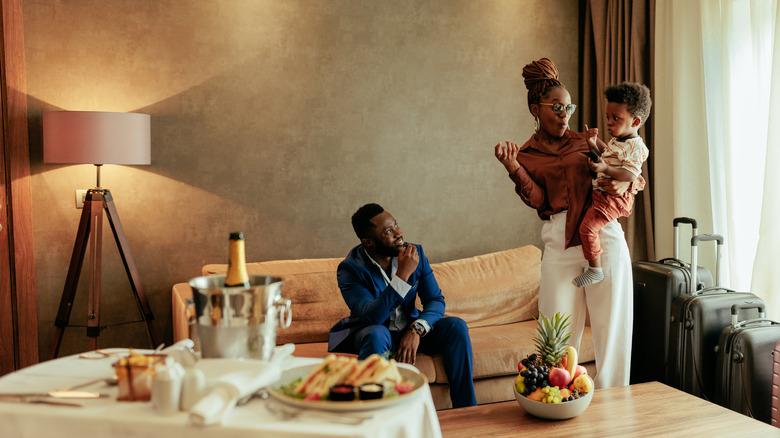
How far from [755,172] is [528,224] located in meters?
1.43

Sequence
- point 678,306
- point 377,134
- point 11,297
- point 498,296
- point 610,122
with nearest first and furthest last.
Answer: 1. point 610,122
2. point 678,306
3. point 11,297
4. point 498,296
5. point 377,134

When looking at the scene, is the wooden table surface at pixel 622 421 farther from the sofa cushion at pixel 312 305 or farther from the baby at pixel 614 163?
the sofa cushion at pixel 312 305

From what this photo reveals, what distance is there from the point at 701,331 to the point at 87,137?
294 centimetres

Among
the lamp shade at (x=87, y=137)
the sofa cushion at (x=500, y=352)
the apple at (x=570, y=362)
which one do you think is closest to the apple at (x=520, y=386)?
the apple at (x=570, y=362)

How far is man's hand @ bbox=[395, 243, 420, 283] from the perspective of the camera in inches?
104

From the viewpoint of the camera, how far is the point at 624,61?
4.05 m

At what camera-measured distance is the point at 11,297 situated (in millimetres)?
3291

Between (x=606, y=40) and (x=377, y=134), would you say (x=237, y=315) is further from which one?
(x=606, y=40)

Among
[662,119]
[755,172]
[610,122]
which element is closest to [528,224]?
[662,119]

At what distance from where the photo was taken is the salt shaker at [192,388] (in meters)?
1.12

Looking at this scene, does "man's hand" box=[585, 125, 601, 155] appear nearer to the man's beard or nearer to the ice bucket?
the man's beard

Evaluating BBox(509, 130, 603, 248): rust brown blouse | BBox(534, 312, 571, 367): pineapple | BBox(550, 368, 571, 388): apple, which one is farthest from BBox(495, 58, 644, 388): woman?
BBox(550, 368, 571, 388): apple

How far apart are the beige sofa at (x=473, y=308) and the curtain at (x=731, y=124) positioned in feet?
2.97

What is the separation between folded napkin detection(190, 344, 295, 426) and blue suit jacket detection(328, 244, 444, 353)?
146cm
